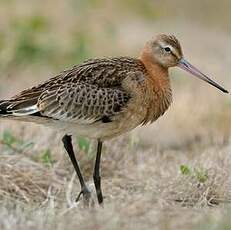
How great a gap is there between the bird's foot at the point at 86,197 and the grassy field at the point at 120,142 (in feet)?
0.43

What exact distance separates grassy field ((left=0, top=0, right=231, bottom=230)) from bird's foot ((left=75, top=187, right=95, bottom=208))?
0.13 meters

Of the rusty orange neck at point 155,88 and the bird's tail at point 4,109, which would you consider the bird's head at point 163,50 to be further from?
the bird's tail at point 4,109

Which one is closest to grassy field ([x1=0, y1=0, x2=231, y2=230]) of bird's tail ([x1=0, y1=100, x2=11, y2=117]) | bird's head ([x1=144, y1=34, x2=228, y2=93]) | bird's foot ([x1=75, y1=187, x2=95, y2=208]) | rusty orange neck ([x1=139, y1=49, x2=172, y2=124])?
bird's foot ([x1=75, y1=187, x2=95, y2=208])

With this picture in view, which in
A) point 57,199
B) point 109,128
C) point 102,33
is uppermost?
point 102,33

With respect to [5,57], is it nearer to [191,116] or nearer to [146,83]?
[191,116]

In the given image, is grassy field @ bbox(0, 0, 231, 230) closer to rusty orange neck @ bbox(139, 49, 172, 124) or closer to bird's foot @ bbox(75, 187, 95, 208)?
bird's foot @ bbox(75, 187, 95, 208)

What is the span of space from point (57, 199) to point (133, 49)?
7740 millimetres

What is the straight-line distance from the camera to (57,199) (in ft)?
28.5

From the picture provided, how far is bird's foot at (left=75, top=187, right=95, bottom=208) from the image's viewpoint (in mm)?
8312

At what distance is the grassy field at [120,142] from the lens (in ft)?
23.6

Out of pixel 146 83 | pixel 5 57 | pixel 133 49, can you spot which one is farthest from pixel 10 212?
pixel 133 49

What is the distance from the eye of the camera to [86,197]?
339 inches

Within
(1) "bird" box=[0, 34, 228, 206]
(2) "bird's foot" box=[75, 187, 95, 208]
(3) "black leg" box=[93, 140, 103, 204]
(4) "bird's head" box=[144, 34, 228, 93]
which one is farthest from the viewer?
(4) "bird's head" box=[144, 34, 228, 93]

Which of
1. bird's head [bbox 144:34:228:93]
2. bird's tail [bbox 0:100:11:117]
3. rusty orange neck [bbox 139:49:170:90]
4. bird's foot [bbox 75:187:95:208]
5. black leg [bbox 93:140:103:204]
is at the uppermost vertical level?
bird's head [bbox 144:34:228:93]
